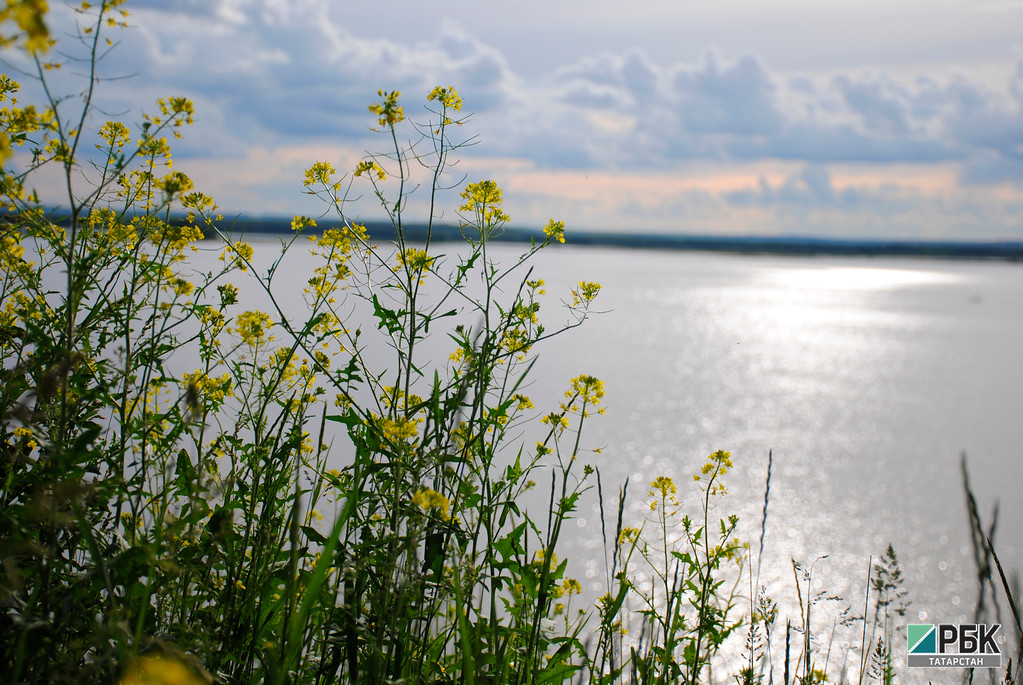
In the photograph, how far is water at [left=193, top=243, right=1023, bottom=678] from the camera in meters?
11.1

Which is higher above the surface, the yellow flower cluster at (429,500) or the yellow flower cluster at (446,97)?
the yellow flower cluster at (446,97)

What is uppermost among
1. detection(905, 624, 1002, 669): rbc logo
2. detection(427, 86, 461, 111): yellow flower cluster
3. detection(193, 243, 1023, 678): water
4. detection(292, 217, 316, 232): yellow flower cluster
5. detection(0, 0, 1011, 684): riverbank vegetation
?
detection(427, 86, 461, 111): yellow flower cluster

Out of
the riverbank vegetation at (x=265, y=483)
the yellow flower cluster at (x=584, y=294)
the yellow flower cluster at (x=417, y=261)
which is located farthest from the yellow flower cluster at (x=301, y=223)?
the yellow flower cluster at (x=584, y=294)

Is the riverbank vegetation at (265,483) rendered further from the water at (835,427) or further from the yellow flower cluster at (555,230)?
the water at (835,427)

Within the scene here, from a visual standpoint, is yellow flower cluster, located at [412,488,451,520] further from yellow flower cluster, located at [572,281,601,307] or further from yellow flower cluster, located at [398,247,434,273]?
yellow flower cluster, located at [572,281,601,307]

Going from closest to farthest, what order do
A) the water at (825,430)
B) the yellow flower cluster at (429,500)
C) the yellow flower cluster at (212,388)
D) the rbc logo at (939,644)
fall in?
the yellow flower cluster at (429,500), the yellow flower cluster at (212,388), the rbc logo at (939,644), the water at (825,430)

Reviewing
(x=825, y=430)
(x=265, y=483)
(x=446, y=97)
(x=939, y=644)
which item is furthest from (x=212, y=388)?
(x=825, y=430)

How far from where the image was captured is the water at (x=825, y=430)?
36.3ft

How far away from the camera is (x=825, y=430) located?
19672 millimetres

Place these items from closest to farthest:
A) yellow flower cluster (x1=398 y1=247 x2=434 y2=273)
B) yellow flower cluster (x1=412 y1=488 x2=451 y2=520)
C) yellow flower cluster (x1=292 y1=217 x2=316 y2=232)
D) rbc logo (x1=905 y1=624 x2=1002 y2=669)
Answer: yellow flower cluster (x1=412 y1=488 x2=451 y2=520) → yellow flower cluster (x1=398 y1=247 x2=434 y2=273) → yellow flower cluster (x1=292 y1=217 x2=316 y2=232) → rbc logo (x1=905 y1=624 x2=1002 y2=669)

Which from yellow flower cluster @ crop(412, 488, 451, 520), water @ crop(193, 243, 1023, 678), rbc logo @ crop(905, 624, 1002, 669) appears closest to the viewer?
yellow flower cluster @ crop(412, 488, 451, 520)

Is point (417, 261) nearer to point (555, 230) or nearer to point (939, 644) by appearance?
point (555, 230)

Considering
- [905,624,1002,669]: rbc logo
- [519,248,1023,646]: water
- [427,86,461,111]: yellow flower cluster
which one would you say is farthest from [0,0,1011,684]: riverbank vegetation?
[519,248,1023,646]: water

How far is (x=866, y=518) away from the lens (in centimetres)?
1310
